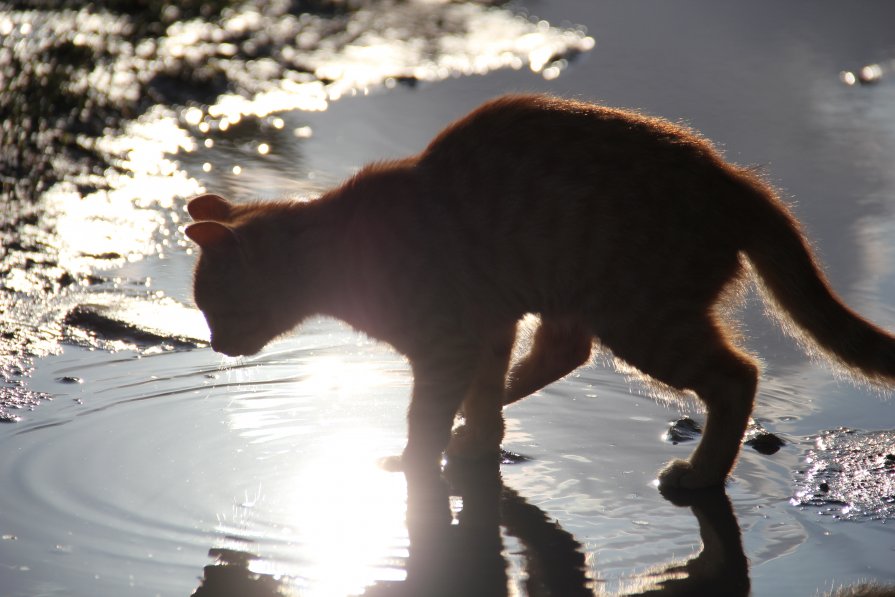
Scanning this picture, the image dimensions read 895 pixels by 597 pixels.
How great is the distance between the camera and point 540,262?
11.7 feet

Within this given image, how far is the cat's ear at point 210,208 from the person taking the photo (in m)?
4.04

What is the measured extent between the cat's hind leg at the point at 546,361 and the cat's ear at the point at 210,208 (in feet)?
3.79

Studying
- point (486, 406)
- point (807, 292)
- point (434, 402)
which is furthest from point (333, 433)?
point (807, 292)

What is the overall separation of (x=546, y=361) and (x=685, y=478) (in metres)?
0.76

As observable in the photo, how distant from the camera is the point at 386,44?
373 inches

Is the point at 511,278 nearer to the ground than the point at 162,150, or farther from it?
nearer to the ground

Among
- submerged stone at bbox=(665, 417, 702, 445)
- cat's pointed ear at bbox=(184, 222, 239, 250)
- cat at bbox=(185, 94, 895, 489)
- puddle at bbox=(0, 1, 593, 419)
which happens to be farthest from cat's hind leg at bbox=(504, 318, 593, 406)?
puddle at bbox=(0, 1, 593, 419)

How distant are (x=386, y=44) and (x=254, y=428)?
244 inches

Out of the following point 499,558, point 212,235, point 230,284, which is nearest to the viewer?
point 499,558

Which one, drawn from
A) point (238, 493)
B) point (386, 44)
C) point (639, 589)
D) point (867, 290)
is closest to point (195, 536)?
point (238, 493)

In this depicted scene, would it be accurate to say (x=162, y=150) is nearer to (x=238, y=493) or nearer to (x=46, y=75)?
(x=46, y=75)

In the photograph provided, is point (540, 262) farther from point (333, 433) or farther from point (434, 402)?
point (333, 433)

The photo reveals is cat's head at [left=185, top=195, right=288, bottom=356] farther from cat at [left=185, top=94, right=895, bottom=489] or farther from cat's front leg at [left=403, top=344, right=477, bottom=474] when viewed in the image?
cat's front leg at [left=403, top=344, right=477, bottom=474]

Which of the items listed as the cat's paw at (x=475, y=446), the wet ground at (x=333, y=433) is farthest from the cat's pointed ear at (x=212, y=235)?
the cat's paw at (x=475, y=446)
